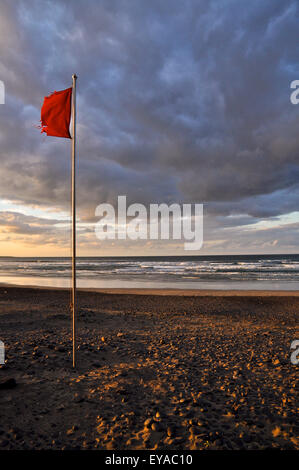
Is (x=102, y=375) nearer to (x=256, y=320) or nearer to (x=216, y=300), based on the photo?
(x=256, y=320)

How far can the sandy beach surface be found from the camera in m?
3.53

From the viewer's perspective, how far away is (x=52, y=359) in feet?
20.2

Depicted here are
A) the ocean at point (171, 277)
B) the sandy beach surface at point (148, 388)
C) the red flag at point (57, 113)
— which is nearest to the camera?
the sandy beach surface at point (148, 388)

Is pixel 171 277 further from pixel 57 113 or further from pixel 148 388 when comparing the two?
pixel 57 113

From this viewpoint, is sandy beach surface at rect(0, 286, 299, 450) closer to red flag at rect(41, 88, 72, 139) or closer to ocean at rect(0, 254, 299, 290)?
red flag at rect(41, 88, 72, 139)

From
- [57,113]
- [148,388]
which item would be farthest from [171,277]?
[57,113]

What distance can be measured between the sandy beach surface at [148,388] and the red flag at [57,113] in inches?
211

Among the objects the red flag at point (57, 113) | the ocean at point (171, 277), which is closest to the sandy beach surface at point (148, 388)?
the red flag at point (57, 113)

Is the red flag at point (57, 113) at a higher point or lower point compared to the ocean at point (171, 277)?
higher

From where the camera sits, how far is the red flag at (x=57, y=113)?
18.5 feet

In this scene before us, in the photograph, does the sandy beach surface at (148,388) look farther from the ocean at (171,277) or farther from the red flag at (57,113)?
the ocean at (171,277)

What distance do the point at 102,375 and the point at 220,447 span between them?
2.95m

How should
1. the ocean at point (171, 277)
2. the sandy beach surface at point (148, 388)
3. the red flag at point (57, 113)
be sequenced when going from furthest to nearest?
the ocean at point (171, 277) → the red flag at point (57, 113) → the sandy beach surface at point (148, 388)
